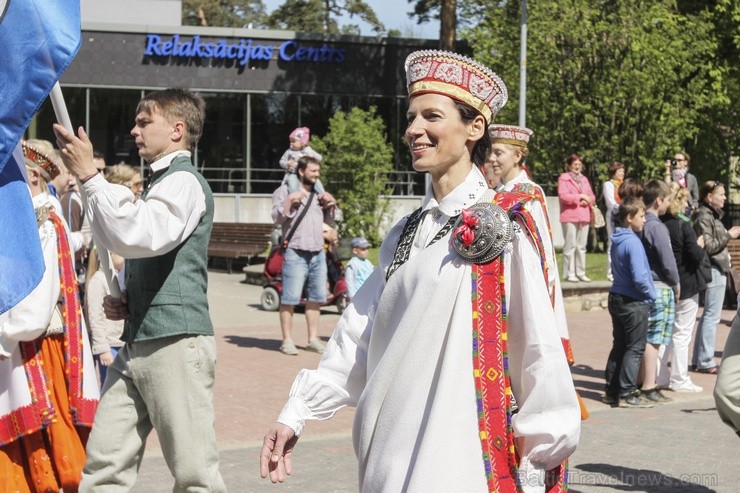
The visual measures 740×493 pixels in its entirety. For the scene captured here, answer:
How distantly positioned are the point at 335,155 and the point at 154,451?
1922 centimetres

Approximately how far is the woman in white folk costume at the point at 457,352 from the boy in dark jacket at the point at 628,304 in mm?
6421

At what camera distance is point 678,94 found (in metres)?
26.3

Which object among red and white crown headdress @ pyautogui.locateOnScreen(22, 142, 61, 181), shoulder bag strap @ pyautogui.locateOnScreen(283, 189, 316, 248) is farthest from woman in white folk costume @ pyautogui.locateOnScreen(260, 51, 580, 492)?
shoulder bag strap @ pyautogui.locateOnScreen(283, 189, 316, 248)

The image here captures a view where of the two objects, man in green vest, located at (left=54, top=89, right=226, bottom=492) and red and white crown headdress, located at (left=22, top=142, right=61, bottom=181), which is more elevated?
red and white crown headdress, located at (left=22, top=142, right=61, bottom=181)

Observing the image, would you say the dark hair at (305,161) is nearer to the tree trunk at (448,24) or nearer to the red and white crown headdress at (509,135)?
Result: the red and white crown headdress at (509,135)

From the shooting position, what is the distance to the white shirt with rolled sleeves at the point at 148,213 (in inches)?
184

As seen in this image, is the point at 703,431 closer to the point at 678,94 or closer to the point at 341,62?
the point at 678,94

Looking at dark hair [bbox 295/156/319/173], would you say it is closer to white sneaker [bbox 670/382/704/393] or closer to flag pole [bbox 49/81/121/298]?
white sneaker [bbox 670/382/704/393]

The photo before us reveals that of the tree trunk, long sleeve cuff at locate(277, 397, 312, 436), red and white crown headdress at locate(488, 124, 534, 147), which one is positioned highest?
the tree trunk

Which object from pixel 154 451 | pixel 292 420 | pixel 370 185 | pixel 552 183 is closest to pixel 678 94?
pixel 552 183

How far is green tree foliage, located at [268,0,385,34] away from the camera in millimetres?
58781

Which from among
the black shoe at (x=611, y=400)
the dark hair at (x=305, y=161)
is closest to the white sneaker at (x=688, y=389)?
the black shoe at (x=611, y=400)

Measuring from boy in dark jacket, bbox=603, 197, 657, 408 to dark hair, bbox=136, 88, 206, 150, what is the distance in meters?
5.18

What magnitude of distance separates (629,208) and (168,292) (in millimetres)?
5707
